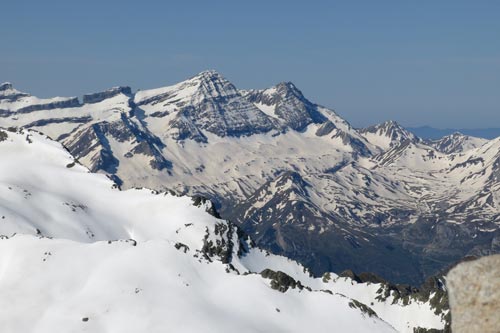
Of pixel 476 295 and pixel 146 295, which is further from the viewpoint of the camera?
pixel 146 295

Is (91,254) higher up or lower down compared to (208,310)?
higher up

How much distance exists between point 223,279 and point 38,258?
4485 centimetres

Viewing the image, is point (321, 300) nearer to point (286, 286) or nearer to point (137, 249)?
point (286, 286)

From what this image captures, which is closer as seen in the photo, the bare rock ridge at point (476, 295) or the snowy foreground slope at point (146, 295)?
the bare rock ridge at point (476, 295)

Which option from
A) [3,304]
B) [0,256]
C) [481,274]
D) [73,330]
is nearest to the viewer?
[481,274]

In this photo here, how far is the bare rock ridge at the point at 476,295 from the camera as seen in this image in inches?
632

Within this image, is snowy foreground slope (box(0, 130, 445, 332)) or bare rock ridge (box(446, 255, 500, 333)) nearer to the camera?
bare rock ridge (box(446, 255, 500, 333))

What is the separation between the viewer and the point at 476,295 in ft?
53.1

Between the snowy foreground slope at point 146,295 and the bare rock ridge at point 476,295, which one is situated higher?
the snowy foreground slope at point 146,295

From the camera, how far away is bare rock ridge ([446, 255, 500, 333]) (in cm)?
1606

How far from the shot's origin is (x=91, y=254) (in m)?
170

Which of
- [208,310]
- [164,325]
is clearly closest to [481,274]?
[164,325]

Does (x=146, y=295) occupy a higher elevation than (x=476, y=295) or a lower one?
higher

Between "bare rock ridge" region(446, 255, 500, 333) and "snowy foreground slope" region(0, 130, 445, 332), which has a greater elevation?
"snowy foreground slope" region(0, 130, 445, 332)
